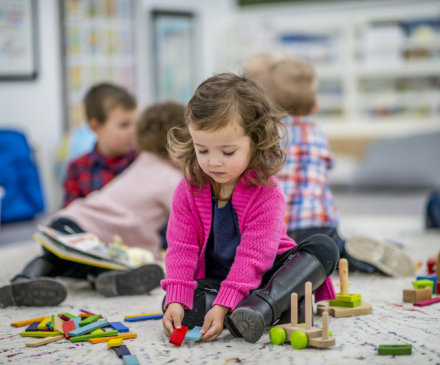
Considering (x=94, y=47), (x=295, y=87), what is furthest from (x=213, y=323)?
(x=94, y=47)


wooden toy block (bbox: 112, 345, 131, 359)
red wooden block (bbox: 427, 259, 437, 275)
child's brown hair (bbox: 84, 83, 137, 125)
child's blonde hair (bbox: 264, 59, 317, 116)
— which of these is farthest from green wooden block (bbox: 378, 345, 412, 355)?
child's brown hair (bbox: 84, 83, 137, 125)

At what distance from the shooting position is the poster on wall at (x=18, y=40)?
Answer: 3.02m

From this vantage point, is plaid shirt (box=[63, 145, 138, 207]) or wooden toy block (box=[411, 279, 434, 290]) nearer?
wooden toy block (box=[411, 279, 434, 290])

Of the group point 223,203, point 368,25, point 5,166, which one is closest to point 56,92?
point 5,166

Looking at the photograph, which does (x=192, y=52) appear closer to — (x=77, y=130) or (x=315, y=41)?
(x=315, y=41)

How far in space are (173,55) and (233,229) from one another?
3.35 m

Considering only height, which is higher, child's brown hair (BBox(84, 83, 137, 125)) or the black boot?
child's brown hair (BBox(84, 83, 137, 125))

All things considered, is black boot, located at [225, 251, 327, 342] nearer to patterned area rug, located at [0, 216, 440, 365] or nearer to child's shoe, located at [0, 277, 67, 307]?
patterned area rug, located at [0, 216, 440, 365]

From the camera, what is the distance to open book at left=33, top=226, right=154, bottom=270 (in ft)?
4.49

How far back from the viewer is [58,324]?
3.57ft

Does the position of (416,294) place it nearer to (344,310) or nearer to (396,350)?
(344,310)

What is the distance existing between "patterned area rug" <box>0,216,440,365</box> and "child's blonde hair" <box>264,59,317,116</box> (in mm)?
543

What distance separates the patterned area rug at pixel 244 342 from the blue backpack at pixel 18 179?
62.2 inches

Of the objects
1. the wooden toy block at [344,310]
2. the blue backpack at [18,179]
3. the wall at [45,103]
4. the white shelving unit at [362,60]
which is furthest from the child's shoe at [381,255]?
the white shelving unit at [362,60]
